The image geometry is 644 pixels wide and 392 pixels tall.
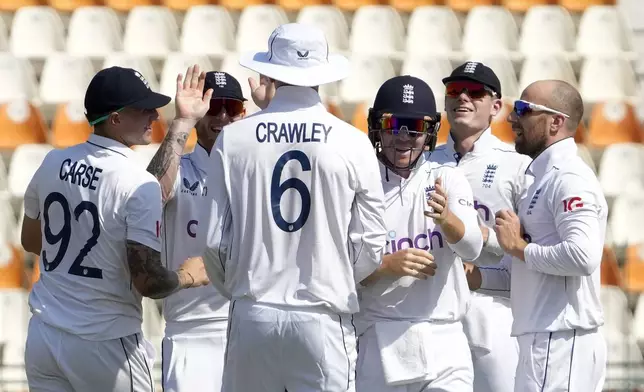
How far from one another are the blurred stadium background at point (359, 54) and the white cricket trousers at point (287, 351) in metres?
5.50

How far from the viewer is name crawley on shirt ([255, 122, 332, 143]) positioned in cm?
419

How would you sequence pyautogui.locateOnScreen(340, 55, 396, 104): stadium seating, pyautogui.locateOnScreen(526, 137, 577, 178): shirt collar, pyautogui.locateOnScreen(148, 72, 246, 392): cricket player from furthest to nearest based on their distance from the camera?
1. pyautogui.locateOnScreen(340, 55, 396, 104): stadium seating
2. pyautogui.locateOnScreen(148, 72, 246, 392): cricket player
3. pyautogui.locateOnScreen(526, 137, 577, 178): shirt collar

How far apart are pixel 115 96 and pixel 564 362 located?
2143 millimetres

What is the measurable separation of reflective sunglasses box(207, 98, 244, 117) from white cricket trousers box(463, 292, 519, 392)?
1481mm

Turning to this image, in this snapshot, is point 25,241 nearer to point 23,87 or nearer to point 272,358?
point 272,358

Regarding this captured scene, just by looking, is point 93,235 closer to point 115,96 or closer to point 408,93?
point 115,96

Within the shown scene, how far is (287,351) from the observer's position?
4141 mm

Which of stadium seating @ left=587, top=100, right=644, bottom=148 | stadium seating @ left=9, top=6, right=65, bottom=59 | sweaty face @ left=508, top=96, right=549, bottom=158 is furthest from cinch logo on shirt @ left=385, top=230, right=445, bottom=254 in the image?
stadium seating @ left=9, top=6, right=65, bottom=59

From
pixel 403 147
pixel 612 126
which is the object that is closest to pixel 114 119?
pixel 403 147

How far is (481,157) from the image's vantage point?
595 centimetres

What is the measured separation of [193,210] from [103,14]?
21.3 ft

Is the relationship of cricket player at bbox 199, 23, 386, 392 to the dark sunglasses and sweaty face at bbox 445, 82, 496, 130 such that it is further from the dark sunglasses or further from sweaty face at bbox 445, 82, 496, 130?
sweaty face at bbox 445, 82, 496, 130

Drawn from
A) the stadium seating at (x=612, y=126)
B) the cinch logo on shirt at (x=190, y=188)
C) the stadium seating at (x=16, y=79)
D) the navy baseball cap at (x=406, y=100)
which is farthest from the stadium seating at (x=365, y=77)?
the navy baseball cap at (x=406, y=100)

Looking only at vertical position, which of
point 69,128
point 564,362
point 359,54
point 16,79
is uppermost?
point 359,54
